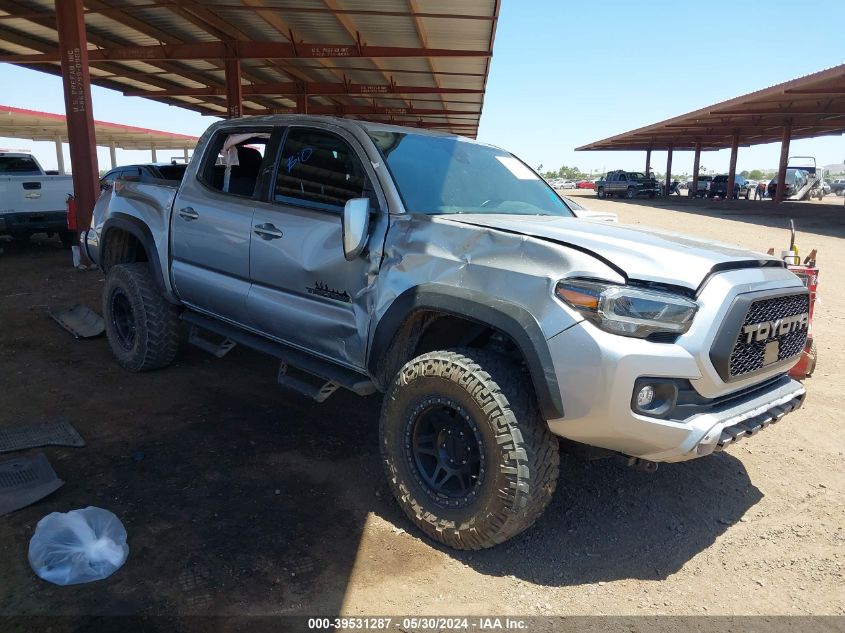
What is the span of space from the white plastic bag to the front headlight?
2300 millimetres

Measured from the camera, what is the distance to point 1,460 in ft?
11.6

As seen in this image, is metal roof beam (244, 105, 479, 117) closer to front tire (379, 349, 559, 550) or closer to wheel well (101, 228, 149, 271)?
wheel well (101, 228, 149, 271)

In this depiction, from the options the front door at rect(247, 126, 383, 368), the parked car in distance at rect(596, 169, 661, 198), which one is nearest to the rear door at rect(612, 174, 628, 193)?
the parked car in distance at rect(596, 169, 661, 198)

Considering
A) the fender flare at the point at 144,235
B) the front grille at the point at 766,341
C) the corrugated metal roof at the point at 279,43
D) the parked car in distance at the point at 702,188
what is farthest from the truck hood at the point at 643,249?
the parked car in distance at the point at 702,188

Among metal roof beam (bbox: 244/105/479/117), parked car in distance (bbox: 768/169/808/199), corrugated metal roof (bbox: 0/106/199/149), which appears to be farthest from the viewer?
parked car in distance (bbox: 768/169/808/199)

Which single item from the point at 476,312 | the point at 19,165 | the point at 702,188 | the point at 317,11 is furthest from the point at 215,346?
the point at 702,188

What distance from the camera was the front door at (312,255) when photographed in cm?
331

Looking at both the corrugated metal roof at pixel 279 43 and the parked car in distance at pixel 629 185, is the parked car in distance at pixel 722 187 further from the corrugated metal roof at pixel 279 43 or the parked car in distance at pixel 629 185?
the corrugated metal roof at pixel 279 43

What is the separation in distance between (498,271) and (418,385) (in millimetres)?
669

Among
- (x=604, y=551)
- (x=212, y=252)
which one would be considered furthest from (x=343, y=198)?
(x=604, y=551)

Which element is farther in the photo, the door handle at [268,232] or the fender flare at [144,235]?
the fender flare at [144,235]

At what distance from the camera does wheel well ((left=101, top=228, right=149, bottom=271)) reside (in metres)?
5.39

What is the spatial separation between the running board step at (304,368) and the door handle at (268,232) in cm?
68

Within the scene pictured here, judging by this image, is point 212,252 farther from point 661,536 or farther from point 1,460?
point 661,536
